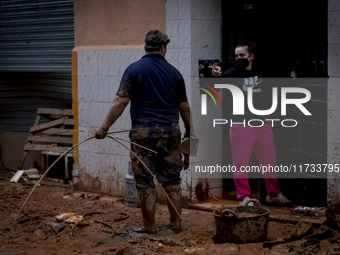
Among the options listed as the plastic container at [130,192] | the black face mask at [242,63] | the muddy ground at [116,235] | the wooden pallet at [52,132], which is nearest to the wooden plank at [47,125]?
the wooden pallet at [52,132]

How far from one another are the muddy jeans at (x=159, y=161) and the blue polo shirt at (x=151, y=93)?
96 mm

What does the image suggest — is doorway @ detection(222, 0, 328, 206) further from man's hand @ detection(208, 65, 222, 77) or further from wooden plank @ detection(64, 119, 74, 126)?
wooden plank @ detection(64, 119, 74, 126)

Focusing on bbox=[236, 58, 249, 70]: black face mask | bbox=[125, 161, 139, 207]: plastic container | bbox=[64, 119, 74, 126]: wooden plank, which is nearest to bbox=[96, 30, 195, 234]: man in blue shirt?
bbox=[236, 58, 249, 70]: black face mask

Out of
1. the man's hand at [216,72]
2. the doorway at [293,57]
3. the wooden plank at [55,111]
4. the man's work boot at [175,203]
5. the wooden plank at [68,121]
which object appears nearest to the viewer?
the man's work boot at [175,203]

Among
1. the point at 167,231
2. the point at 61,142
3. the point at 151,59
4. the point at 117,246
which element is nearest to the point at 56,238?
the point at 117,246

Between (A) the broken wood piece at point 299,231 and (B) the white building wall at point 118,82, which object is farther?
(B) the white building wall at point 118,82

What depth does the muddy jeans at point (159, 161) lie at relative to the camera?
6812 mm

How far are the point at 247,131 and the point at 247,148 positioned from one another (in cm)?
22

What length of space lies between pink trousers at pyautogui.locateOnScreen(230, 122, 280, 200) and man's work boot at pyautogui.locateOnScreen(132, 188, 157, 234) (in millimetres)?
1327

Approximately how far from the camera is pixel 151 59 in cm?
685

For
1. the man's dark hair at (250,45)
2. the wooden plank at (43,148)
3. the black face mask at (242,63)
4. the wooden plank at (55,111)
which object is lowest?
the wooden plank at (43,148)

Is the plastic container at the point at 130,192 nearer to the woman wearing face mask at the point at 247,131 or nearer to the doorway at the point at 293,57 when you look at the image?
the doorway at the point at 293,57

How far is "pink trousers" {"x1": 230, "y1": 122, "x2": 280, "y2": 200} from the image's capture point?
25.0 feet

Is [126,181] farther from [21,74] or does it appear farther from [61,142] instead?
[21,74]
